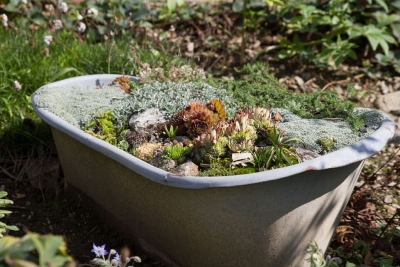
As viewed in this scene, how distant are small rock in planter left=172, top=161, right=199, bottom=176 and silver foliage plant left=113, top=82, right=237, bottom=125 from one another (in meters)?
0.50

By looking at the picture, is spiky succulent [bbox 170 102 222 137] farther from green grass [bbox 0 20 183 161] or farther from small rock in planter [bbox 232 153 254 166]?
green grass [bbox 0 20 183 161]

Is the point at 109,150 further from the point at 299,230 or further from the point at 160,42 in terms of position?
the point at 160,42

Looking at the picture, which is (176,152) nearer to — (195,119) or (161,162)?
(161,162)

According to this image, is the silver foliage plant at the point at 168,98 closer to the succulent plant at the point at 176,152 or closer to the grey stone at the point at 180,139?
the grey stone at the point at 180,139

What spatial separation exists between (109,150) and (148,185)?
8.6 inches

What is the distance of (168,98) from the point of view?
9.85ft

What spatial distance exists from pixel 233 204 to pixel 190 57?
8.39ft

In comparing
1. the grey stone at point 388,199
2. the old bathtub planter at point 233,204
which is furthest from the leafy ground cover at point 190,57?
the old bathtub planter at point 233,204

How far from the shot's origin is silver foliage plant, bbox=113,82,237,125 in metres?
2.93

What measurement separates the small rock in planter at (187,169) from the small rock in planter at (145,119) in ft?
1.52

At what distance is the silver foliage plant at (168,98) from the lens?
293 cm

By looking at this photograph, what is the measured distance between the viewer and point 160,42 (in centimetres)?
456

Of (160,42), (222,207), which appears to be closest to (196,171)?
(222,207)

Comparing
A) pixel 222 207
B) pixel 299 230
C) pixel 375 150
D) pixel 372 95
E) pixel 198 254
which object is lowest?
pixel 372 95
